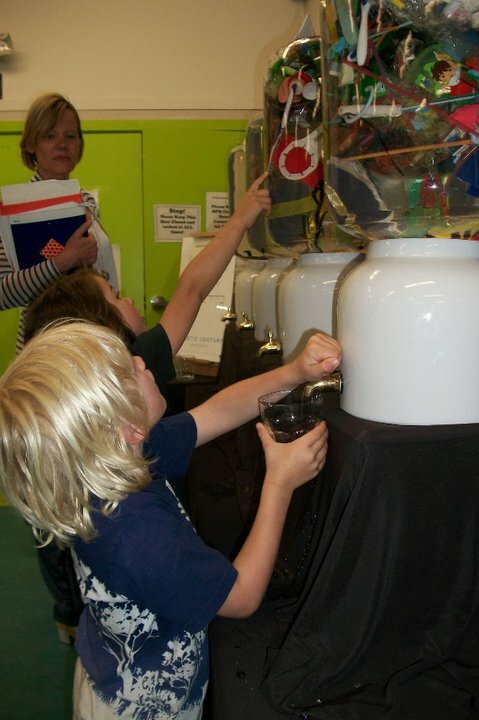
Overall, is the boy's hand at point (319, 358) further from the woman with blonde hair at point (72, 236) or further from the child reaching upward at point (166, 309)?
the woman with blonde hair at point (72, 236)

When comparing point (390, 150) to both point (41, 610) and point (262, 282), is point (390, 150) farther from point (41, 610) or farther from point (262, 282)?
point (41, 610)

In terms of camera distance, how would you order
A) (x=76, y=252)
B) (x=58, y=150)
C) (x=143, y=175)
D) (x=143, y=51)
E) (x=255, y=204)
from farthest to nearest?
(x=143, y=175), (x=143, y=51), (x=58, y=150), (x=76, y=252), (x=255, y=204)

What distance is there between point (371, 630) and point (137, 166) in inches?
125

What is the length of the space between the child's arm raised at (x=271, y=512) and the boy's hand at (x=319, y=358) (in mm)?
72

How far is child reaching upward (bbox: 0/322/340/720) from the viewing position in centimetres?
70

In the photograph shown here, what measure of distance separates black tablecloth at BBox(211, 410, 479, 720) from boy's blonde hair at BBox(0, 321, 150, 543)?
271 mm

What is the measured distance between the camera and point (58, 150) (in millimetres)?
1777

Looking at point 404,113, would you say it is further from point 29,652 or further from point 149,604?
point 29,652

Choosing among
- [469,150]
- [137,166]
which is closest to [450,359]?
[469,150]

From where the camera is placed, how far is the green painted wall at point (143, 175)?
3.32 metres

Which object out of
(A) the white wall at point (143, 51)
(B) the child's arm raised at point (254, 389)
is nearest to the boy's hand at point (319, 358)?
(B) the child's arm raised at point (254, 389)

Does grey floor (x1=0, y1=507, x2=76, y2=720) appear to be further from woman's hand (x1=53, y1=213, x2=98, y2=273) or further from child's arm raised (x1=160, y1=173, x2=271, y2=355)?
woman's hand (x1=53, y1=213, x2=98, y2=273)

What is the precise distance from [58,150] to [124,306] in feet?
2.23

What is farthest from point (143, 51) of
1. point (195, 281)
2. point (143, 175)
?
point (195, 281)
